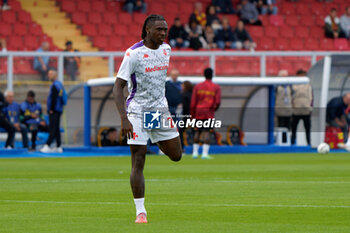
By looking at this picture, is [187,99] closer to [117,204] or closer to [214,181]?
[214,181]

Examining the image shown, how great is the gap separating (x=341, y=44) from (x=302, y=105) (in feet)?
29.1

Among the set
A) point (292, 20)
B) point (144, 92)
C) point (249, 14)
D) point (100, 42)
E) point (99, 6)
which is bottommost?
point (144, 92)

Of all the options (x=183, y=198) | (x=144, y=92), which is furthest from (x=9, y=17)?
(x=144, y=92)

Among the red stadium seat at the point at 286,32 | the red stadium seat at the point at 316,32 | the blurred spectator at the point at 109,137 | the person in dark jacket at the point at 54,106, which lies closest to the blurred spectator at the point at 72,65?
the person in dark jacket at the point at 54,106

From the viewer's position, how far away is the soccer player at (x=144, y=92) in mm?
8406

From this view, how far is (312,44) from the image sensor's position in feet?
108

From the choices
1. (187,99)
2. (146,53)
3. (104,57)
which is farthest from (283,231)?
(104,57)

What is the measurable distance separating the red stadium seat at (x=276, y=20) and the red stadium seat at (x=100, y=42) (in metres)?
7.54

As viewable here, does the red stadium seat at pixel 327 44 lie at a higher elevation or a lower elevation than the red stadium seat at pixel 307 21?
lower

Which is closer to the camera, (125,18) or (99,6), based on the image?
(125,18)

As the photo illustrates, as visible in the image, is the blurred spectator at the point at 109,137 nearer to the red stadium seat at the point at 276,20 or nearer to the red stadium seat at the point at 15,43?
the red stadium seat at the point at 15,43

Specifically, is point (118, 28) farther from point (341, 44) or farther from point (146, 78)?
point (146, 78)

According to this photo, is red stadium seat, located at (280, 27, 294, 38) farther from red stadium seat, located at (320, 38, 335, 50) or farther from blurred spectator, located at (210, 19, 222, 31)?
blurred spectator, located at (210, 19, 222, 31)

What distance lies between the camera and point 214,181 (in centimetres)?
1353
